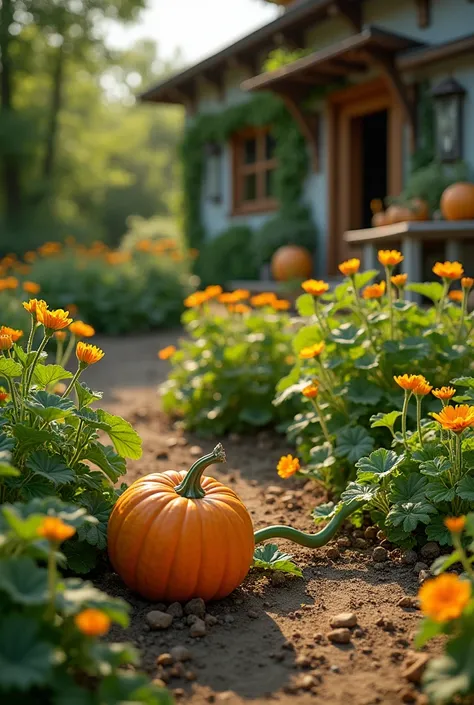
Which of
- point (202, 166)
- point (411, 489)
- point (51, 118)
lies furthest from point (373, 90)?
point (51, 118)

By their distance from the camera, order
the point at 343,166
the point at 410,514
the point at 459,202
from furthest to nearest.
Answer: the point at 343,166 → the point at 459,202 → the point at 410,514

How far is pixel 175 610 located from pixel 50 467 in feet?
1.81

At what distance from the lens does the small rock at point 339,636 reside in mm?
2098

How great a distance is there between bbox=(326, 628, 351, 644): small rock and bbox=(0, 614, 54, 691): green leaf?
89cm

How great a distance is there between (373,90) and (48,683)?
316 inches

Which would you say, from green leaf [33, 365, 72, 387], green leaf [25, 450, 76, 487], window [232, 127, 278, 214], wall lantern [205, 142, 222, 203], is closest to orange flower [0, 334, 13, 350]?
green leaf [33, 365, 72, 387]

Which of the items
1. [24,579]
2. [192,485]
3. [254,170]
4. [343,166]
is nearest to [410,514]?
[192,485]

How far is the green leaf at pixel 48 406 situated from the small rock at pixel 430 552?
129 cm

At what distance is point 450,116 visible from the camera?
7.38 m

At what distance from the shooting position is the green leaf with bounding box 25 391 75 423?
86.0 inches

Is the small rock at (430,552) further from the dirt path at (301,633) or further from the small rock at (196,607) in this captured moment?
the small rock at (196,607)

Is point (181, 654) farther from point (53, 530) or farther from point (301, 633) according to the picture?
point (53, 530)

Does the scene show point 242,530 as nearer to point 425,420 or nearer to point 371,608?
point 371,608

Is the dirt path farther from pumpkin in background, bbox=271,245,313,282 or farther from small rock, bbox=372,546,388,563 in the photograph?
pumpkin in background, bbox=271,245,313,282
